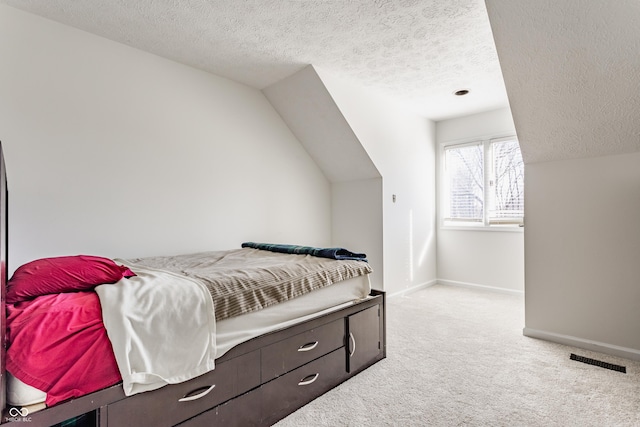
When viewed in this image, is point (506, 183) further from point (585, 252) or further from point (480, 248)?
point (585, 252)

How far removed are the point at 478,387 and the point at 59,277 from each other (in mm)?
2221

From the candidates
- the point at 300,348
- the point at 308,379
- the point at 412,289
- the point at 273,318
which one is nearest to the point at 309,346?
the point at 300,348

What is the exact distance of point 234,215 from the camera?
3186mm

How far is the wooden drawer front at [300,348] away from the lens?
63.7 inches

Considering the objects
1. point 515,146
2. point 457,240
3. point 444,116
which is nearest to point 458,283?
point 457,240

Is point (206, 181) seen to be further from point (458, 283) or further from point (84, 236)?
point (458, 283)

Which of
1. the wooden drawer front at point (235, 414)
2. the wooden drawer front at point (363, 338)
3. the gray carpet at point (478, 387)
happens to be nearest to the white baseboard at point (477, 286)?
the gray carpet at point (478, 387)

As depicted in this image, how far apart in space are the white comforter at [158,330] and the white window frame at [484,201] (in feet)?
12.4

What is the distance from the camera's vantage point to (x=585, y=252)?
96.4 inches

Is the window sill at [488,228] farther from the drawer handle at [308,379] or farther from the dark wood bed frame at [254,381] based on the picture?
the drawer handle at [308,379]

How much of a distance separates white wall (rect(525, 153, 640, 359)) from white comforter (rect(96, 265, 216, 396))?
2.57 m

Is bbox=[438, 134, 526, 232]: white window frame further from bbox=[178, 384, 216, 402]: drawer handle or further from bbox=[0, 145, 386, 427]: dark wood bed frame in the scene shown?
bbox=[178, 384, 216, 402]: drawer handle

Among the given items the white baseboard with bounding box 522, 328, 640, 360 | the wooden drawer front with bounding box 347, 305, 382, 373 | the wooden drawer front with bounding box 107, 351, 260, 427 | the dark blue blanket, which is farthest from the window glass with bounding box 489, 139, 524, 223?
the wooden drawer front with bounding box 107, 351, 260, 427

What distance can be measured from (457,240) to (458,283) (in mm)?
580
